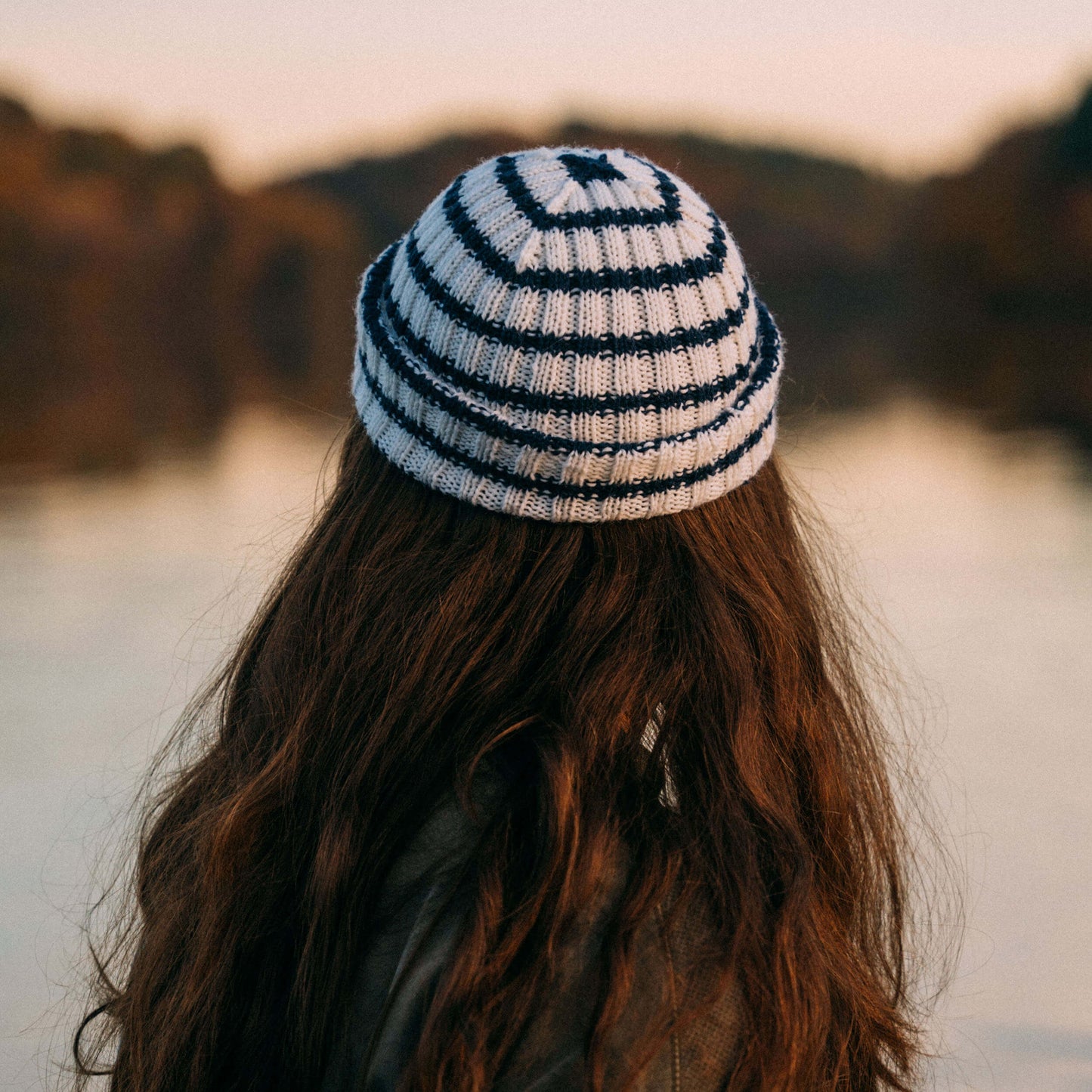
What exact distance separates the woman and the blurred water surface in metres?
0.68

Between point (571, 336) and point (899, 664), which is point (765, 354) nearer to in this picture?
point (571, 336)

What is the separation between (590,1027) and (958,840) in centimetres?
249

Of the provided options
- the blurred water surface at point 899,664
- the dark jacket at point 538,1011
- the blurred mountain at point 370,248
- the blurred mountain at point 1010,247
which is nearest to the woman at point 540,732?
the dark jacket at point 538,1011

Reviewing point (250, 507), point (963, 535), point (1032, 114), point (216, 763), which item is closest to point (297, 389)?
point (250, 507)

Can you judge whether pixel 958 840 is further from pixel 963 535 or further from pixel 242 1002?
pixel 963 535

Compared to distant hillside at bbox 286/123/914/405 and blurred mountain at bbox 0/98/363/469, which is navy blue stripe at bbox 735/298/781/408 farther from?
distant hillside at bbox 286/123/914/405

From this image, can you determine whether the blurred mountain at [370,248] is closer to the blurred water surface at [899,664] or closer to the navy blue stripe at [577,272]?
the blurred water surface at [899,664]

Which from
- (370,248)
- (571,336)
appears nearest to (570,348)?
(571,336)

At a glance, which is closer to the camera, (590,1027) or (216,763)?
(590,1027)

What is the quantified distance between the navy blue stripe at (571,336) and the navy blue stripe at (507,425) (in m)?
0.05

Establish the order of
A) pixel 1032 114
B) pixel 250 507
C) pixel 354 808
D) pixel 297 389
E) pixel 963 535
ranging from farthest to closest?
pixel 1032 114 → pixel 297 389 → pixel 250 507 → pixel 963 535 → pixel 354 808

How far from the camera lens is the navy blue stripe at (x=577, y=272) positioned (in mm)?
1013

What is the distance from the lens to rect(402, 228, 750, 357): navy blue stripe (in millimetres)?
1004

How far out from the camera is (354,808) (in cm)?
104
